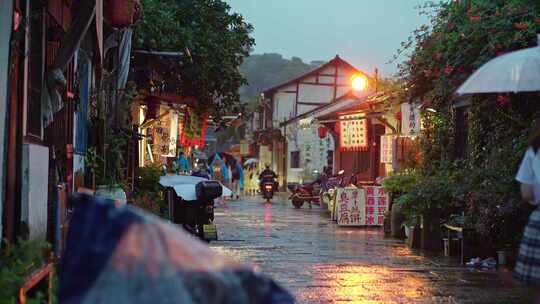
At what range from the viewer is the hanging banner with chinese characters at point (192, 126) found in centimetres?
2664

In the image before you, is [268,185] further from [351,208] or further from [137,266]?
[137,266]

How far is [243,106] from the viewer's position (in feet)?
86.0

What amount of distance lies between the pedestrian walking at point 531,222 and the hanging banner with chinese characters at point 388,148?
15961mm

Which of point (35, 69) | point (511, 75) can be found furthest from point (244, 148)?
point (511, 75)

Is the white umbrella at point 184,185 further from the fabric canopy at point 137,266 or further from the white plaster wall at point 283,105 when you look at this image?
the white plaster wall at point 283,105

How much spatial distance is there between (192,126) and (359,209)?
837cm

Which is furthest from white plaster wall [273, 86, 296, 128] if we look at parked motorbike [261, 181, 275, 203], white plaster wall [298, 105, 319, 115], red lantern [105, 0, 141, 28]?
red lantern [105, 0, 141, 28]

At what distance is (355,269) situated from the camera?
39.5ft

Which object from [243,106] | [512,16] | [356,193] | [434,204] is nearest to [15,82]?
[512,16]

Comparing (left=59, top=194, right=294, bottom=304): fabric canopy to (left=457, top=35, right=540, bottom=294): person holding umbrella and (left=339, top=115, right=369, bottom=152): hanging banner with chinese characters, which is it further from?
(left=339, top=115, right=369, bottom=152): hanging banner with chinese characters

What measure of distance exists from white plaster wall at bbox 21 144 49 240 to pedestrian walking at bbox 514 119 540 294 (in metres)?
4.04

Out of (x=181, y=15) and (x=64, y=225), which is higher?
(x=181, y=15)

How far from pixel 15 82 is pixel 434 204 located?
9.40 metres

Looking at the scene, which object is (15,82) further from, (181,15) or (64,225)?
(181,15)
